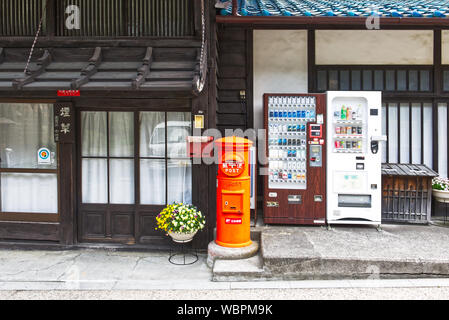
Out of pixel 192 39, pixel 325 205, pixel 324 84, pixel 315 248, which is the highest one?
pixel 192 39

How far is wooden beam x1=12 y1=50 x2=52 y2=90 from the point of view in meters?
5.28

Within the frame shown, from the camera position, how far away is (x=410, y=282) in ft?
15.4

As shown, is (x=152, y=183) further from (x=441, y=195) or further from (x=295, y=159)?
(x=441, y=195)

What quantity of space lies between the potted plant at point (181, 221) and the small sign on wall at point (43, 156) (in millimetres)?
2259

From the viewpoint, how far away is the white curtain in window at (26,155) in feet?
20.5

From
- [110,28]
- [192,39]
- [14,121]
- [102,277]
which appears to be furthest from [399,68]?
[14,121]

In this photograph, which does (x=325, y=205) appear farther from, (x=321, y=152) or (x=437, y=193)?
(x=437, y=193)

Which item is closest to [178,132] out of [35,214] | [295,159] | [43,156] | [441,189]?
[295,159]

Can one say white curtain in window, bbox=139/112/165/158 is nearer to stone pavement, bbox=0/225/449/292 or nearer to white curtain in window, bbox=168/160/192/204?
white curtain in window, bbox=168/160/192/204

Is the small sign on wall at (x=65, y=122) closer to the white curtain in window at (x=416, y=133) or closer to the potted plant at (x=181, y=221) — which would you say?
the potted plant at (x=181, y=221)

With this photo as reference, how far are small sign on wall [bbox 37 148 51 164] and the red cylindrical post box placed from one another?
9.97 ft

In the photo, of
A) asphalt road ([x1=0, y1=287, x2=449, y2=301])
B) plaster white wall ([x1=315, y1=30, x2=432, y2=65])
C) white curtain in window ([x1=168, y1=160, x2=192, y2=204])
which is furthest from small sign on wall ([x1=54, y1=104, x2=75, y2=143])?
plaster white wall ([x1=315, y1=30, x2=432, y2=65])

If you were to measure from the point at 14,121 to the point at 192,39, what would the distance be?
3.43 metres

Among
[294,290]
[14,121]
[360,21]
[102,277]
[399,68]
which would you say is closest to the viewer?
[294,290]
